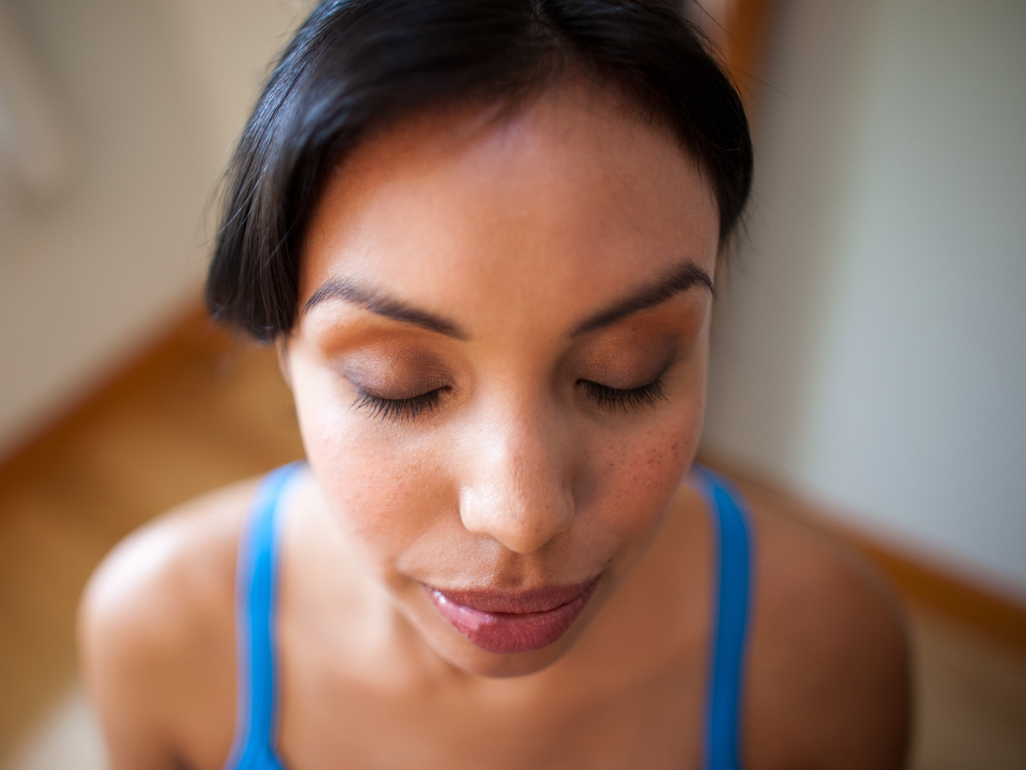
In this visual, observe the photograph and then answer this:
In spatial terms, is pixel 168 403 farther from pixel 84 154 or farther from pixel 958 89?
pixel 958 89

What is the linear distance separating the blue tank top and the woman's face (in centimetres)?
24

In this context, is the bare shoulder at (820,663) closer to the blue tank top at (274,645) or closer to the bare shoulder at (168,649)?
the blue tank top at (274,645)

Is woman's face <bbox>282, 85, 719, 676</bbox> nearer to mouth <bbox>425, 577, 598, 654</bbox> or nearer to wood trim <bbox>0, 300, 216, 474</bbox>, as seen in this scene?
mouth <bbox>425, 577, 598, 654</bbox>

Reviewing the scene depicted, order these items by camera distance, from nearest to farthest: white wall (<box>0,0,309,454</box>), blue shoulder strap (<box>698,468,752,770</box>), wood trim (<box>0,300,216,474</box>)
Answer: blue shoulder strap (<box>698,468,752,770</box>) < white wall (<box>0,0,309,454</box>) < wood trim (<box>0,300,216,474</box>)

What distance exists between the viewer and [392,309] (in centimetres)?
43

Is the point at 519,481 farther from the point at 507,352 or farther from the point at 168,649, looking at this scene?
the point at 168,649

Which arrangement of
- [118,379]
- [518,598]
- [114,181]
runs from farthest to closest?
1. [118,379]
2. [114,181]
3. [518,598]

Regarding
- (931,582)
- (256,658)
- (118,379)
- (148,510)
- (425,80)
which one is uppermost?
(425,80)

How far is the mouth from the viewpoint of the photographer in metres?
0.54

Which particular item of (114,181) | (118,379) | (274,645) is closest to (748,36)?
(274,645)

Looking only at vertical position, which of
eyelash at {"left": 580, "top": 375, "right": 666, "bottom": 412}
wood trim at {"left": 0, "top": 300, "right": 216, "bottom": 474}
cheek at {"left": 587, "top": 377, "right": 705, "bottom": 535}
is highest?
eyelash at {"left": 580, "top": 375, "right": 666, "bottom": 412}

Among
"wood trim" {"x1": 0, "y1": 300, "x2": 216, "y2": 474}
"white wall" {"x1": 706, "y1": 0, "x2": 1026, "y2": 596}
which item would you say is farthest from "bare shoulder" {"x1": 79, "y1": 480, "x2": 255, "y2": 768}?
"wood trim" {"x1": 0, "y1": 300, "x2": 216, "y2": 474}

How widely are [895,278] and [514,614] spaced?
107 cm

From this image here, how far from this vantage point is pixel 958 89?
3.57 ft
